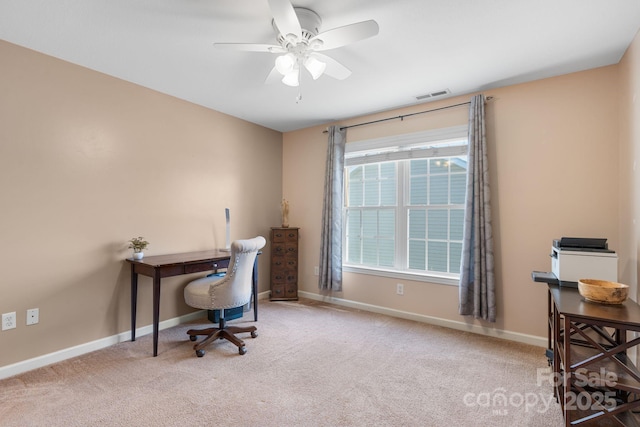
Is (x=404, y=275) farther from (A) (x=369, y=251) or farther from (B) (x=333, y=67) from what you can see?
(B) (x=333, y=67)

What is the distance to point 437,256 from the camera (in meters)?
3.43

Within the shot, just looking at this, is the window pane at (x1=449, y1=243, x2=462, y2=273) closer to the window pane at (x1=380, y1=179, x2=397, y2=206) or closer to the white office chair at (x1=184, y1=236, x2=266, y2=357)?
the window pane at (x1=380, y1=179, x2=397, y2=206)

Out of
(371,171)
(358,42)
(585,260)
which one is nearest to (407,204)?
(371,171)

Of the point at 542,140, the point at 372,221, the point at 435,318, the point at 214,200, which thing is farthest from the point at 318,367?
the point at 542,140

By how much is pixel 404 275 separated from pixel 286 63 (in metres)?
2.58

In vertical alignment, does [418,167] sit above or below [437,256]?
above

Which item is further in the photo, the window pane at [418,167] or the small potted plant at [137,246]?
the window pane at [418,167]

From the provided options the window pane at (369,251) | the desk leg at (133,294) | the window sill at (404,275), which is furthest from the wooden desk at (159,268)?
the window pane at (369,251)

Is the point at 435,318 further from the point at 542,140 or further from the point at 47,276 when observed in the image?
the point at 47,276

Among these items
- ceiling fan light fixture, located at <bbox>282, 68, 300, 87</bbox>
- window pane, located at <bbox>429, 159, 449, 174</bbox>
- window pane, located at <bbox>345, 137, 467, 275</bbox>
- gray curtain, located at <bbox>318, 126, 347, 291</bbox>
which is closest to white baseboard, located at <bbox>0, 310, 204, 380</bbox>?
gray curtain, located at <bbox>318, 126, 347, 291</bbox>

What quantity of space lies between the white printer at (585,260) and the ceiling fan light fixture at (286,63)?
88.1 inches

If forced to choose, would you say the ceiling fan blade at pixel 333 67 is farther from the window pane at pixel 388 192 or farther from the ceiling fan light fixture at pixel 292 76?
the window pane at pixel 388 192

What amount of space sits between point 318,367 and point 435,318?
5.18 ft

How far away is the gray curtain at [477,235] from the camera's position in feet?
9.51
